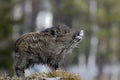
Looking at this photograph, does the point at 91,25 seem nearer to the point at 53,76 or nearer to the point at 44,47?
the point at 44,47

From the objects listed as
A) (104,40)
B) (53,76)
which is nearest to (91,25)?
(104,40)

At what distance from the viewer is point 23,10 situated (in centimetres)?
6281

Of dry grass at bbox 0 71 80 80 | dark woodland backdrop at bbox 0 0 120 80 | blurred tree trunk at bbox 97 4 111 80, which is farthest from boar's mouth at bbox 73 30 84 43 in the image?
blurred tree trunk at bbox 97 4 111 80

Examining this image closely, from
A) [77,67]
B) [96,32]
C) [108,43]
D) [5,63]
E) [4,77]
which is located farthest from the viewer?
[108,43]

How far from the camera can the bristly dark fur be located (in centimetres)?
764

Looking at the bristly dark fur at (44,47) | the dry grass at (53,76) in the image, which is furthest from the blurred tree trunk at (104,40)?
the dry grass at (53,76)

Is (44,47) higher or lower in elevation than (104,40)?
higher

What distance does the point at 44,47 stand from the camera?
25.2 ft

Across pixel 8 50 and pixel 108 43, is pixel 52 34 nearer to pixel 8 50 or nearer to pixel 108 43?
pixel 8 50

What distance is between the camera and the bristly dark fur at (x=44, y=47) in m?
7.64

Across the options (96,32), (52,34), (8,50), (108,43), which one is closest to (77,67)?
(96,32)

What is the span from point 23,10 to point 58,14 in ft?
12.5

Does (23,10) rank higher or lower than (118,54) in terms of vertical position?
higher

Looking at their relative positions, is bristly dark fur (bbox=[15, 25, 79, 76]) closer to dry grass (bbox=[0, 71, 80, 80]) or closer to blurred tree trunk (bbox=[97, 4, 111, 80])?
dry grass (bbox=[0, 71, 80, 80])
